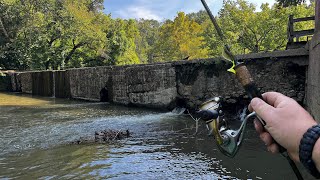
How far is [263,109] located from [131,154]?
6422 millimetres

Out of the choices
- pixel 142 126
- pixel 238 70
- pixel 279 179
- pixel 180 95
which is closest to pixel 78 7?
pixel 180 95

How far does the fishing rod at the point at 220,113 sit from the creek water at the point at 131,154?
4.22m

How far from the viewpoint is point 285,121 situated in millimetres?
1023

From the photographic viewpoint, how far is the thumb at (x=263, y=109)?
1075 mm

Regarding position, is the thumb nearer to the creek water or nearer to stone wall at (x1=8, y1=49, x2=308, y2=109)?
the creek water

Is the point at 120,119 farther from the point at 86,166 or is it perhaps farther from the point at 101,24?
the point at 101,24

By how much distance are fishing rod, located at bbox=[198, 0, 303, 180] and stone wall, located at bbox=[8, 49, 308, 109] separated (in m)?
8.98

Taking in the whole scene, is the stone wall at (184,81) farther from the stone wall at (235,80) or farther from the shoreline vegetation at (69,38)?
the shoreline vegetation at (69,38)

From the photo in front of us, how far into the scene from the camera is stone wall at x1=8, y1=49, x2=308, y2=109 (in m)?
10.6

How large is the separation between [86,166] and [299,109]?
597 centimetres

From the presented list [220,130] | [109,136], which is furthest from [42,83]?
[220,130]

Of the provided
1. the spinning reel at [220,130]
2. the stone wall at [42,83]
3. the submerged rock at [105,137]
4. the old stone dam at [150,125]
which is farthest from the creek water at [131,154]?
the stone wall at [42,83]

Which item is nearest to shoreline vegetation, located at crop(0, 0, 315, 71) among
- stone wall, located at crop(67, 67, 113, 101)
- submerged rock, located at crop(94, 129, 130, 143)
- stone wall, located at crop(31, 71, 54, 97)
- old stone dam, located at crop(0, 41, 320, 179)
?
stone wall, located at crop(31, 71, 54, 97)

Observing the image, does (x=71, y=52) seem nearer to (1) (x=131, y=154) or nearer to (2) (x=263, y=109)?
(1) (x=131, y=154)
